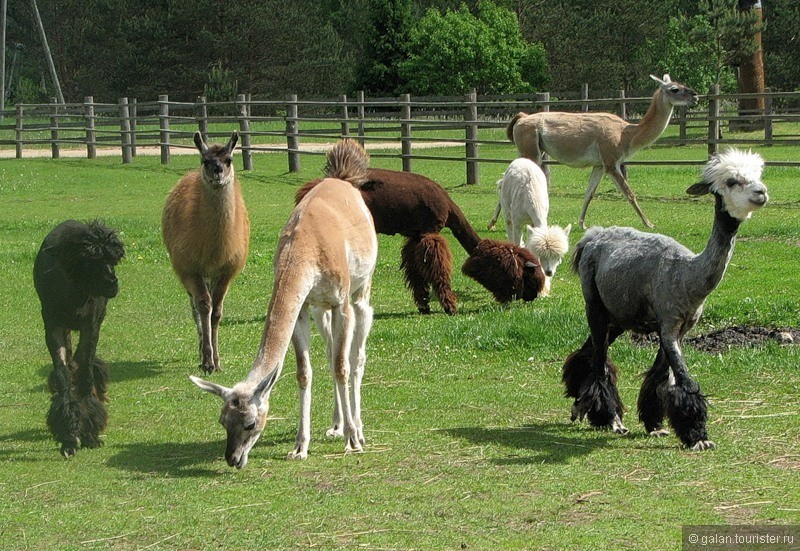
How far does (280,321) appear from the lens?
5531 mm

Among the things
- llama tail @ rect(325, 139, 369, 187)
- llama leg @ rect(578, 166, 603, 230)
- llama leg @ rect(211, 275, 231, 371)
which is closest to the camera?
llama tail @ rect(325, 139, 369, 187)

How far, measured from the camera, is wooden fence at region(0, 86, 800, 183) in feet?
69.1

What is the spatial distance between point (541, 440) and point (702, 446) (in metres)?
0.90

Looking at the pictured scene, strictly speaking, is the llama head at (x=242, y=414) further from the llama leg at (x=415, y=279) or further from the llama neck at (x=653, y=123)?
the llama neck at (x=653, y=123)

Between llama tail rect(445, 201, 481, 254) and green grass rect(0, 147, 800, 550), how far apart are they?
23.7 inches

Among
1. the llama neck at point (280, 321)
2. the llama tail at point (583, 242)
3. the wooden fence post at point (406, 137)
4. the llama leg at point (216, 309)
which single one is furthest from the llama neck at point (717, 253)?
the wooden fence post at point (406, 137)

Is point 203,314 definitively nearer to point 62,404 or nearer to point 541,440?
point 62,404

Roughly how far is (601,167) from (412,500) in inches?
477

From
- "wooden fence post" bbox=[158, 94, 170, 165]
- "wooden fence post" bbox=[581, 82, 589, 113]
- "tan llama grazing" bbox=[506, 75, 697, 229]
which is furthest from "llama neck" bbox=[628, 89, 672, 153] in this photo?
"wooden fence post" bbox=[158, 94, 170, 165]

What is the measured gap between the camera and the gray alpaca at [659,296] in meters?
5.61

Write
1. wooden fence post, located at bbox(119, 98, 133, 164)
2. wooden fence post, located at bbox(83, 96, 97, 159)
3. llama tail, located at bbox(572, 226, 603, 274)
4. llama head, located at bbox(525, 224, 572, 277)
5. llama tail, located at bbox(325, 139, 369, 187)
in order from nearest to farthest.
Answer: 1. llama tail, located at bbox(572, 226, 603, 274)
2. llama tail, located at bbox(325, 139, 369, 187)
3. llama head, located at bbox(525, 224, 572, 277)
4. wooden fence post, located at bbox(119, 98, 133, 164)
5. wooden fence post, located at bbox(83, 96, 97, 159)

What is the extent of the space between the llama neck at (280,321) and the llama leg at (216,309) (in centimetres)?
273

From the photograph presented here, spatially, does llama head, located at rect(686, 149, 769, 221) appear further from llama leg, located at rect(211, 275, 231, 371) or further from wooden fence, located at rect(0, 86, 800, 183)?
wooden fence, located at rect(0, 86, 800, 183)

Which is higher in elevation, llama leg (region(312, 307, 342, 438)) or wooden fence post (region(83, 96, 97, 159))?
wooden fence post (region(83, 96, 97, 159))
